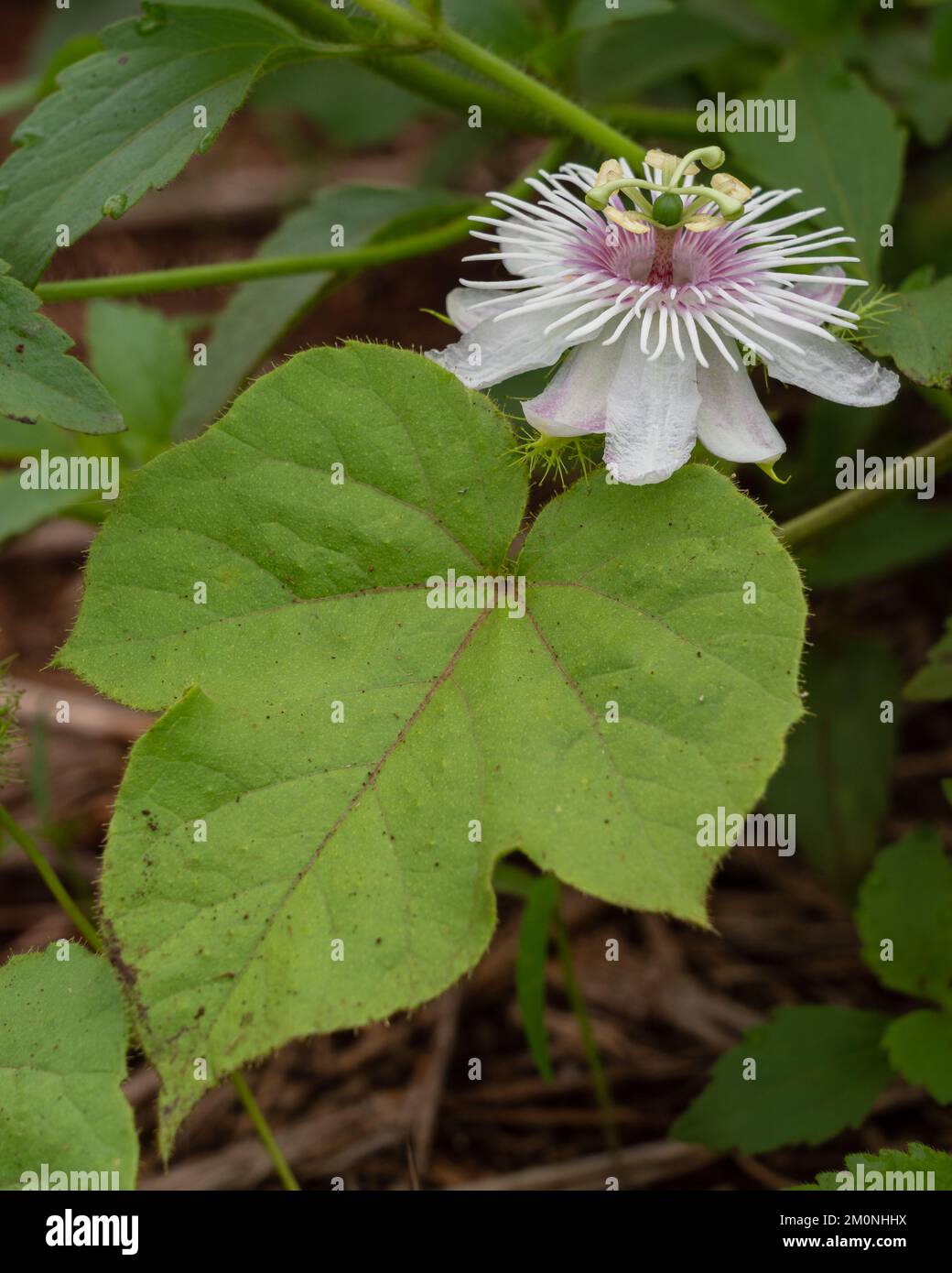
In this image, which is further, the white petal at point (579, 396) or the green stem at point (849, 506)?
the green stem at point (849, 506)

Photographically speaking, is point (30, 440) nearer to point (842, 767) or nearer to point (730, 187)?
point (730, 187)

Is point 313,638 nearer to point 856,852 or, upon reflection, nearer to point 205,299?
point 856,852

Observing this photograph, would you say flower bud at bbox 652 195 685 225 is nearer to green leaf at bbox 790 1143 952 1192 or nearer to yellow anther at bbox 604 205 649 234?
yellow anther at bbox 604 205 649 234

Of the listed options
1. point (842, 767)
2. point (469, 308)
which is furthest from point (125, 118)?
point (842, 767)

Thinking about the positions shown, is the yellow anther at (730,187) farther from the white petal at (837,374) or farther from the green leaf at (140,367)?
the green leaf at (140,367)

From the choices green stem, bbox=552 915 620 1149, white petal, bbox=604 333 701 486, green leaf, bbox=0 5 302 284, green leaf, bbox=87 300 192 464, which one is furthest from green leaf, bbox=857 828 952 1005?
green leaf, bbox=87 300 192 464

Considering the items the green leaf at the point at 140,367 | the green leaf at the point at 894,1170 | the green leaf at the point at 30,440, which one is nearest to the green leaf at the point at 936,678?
the green leaf at the point at 894,1170

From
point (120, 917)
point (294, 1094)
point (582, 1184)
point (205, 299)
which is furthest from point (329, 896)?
point (205, 299)
